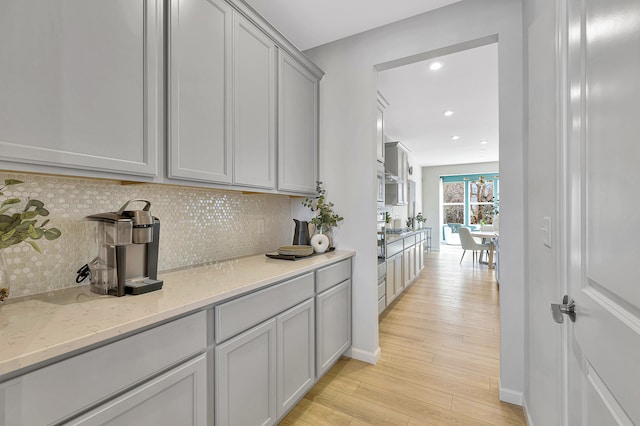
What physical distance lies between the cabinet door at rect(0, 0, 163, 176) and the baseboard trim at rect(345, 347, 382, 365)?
6.86 ft

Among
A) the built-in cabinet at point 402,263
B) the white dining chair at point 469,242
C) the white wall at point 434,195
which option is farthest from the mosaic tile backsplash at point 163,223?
the white wall at point 434,195

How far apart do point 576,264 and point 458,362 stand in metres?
1.90

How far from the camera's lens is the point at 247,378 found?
1.38 metres

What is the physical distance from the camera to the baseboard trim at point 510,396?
1.89 m

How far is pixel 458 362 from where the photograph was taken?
2414 millimetres

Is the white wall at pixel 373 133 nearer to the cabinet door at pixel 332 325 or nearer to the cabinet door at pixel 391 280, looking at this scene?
the cabinet door at pixel 332 325

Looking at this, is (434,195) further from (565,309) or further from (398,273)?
(565,309)

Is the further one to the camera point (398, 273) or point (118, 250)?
point (398, 273)

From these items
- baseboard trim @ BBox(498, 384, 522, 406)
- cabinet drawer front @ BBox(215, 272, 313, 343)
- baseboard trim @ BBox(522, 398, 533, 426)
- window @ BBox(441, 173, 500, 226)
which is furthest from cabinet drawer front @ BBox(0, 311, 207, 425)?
window @ BBox(441, 173, 500, 226)

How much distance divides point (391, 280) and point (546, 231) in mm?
2482

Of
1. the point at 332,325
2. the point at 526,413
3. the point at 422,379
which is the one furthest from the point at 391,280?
the point at 526,413

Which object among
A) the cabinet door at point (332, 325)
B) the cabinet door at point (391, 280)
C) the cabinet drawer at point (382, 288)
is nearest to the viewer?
the cabinet door at point (332, 325)

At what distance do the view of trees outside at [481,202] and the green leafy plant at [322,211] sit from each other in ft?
25.3

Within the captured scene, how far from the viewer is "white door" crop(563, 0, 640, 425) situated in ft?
1.84
